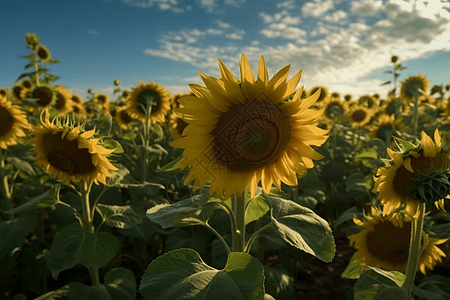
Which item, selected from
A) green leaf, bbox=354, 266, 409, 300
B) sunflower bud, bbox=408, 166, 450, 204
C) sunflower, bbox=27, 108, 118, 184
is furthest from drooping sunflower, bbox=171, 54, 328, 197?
sunflower, bbox=27, 108, 118, 184

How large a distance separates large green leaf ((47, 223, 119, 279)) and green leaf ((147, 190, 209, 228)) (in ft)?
3.20

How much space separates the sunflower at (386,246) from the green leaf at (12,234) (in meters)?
2.79

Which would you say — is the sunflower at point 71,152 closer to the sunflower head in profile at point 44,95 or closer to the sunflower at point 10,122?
the sunflower at point 10,122

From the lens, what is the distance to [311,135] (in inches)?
58.9

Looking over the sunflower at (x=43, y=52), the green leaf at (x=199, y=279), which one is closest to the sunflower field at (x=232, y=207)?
the green leaf at (x=199, y=279)

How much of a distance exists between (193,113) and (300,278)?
10.8 ft

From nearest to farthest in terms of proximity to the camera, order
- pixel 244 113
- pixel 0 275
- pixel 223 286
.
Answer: pixel 223 286 → pixel 244 113 → pixel 0 275

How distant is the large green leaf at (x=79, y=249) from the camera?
7.59 feet

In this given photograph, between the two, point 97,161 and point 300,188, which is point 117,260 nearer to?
point 97,161

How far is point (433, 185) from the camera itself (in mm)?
1626

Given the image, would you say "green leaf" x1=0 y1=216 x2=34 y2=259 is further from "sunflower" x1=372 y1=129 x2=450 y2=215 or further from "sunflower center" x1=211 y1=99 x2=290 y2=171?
"sunflower" x1=372 y1=129 x2=450 y2=215

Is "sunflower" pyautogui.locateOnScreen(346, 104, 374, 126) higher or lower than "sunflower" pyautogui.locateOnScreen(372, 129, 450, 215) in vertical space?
higher

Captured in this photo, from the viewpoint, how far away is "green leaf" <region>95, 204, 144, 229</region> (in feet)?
8.18

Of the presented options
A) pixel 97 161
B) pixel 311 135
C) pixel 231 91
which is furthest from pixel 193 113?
pixel 97 161
